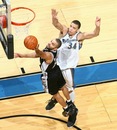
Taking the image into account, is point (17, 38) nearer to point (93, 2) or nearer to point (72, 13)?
point (72, 13)

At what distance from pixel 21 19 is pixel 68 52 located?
1.54 meters

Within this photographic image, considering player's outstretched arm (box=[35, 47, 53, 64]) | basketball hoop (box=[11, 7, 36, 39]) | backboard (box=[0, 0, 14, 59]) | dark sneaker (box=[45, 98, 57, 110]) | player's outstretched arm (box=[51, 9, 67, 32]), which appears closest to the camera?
backboard (box=[0, 0, 14, 59])

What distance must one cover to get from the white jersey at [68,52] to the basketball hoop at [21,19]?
106 centimetres

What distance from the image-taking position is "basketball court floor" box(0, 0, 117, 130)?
673 cm

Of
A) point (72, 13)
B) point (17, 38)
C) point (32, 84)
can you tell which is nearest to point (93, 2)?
point (72, 13)

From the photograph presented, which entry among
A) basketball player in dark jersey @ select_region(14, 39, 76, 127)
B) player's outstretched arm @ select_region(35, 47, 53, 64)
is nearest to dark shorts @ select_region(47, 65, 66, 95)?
basketball player in dark jersey @ select_region(14, 39, 76, 127)

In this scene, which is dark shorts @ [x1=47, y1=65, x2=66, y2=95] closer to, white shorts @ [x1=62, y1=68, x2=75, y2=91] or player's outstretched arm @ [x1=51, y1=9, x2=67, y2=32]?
white shorts @ [x1=62, y1=68, x2=75, y2=91]

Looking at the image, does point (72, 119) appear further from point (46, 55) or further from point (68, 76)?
point (46, 55)

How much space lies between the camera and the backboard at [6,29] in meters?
5.59

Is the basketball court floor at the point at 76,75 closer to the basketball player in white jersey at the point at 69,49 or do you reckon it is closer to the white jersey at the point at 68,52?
the basketball player in white jersey at the point at 69,49

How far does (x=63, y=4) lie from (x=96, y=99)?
2.49 meters

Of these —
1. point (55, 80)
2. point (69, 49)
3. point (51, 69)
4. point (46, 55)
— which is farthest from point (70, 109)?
point (46, 55)

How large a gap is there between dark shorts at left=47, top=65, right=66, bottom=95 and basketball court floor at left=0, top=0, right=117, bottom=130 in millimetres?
725

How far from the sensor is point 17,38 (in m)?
7.99
